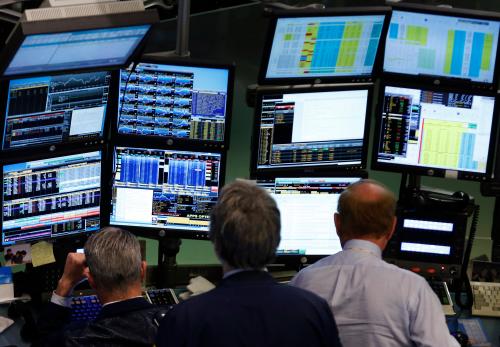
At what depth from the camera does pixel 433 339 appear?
2883 millimetres

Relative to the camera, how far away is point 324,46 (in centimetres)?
420

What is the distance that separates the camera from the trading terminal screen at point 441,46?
4316mm

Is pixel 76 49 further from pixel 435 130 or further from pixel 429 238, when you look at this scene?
pixel 429 238

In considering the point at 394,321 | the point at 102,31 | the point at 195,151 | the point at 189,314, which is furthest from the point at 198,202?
the point at 189,314

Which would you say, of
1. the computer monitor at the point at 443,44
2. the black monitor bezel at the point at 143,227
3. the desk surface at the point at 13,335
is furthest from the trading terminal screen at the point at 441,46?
the desk surface at the point at 13,335

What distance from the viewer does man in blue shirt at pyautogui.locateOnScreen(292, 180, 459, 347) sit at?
2.90 m

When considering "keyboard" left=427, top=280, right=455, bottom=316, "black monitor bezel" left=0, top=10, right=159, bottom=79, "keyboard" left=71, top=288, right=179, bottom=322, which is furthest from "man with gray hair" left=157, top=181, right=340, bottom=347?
"keyboard" left=427, top=280, right=455, bottom=316

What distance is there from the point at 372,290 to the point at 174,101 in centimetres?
154

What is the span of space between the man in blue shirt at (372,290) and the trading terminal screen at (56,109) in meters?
1.40

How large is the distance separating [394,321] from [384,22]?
170cm

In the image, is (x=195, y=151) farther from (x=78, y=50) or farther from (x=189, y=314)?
(x=189, y=314)

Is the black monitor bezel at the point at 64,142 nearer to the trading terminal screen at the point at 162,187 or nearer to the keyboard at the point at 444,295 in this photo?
the trading terminal screen at the point at 162,187

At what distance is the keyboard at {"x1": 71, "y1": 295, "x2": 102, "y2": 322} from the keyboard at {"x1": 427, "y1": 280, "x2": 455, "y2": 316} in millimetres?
1541

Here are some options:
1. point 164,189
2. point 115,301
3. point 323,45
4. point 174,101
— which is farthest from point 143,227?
point 115,301
